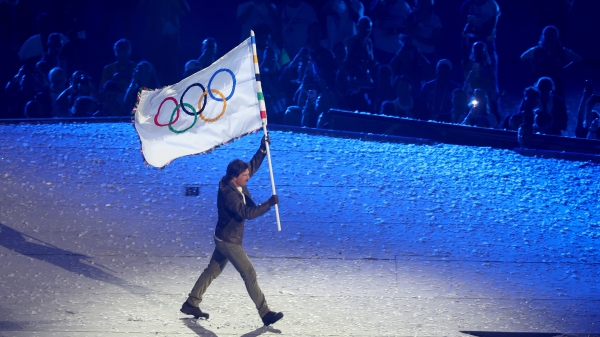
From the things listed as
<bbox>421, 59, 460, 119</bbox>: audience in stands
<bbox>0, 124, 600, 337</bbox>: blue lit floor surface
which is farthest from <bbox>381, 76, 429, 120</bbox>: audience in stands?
<bbox>0, 124, 600, 337</bbox>: blue lit floor surface

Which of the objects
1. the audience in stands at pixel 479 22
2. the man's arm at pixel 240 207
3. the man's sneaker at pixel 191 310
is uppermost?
the audience in stands at pixel 479 22

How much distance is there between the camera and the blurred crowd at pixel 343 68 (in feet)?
42.3

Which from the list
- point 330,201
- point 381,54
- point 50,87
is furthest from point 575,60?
point 50,87

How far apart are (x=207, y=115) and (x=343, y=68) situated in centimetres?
557

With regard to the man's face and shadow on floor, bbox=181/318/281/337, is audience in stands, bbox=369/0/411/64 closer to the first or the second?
the man's face

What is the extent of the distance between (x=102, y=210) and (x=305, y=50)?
4.58 m

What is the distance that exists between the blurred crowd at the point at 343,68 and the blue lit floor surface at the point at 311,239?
64 centimetres

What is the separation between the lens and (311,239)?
9.78 metres

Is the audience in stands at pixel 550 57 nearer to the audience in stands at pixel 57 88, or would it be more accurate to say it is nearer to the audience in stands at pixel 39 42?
the audience in stands at pixel 57 88

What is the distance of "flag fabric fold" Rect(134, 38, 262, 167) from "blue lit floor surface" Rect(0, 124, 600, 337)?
154 cm

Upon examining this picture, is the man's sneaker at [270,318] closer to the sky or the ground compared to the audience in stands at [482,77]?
closer to the ground

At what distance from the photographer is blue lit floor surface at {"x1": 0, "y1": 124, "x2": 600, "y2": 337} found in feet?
25.5

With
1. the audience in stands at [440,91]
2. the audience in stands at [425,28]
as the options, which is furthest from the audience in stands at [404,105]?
the audience in stands at [425,28]

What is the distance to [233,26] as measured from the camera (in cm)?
1511
